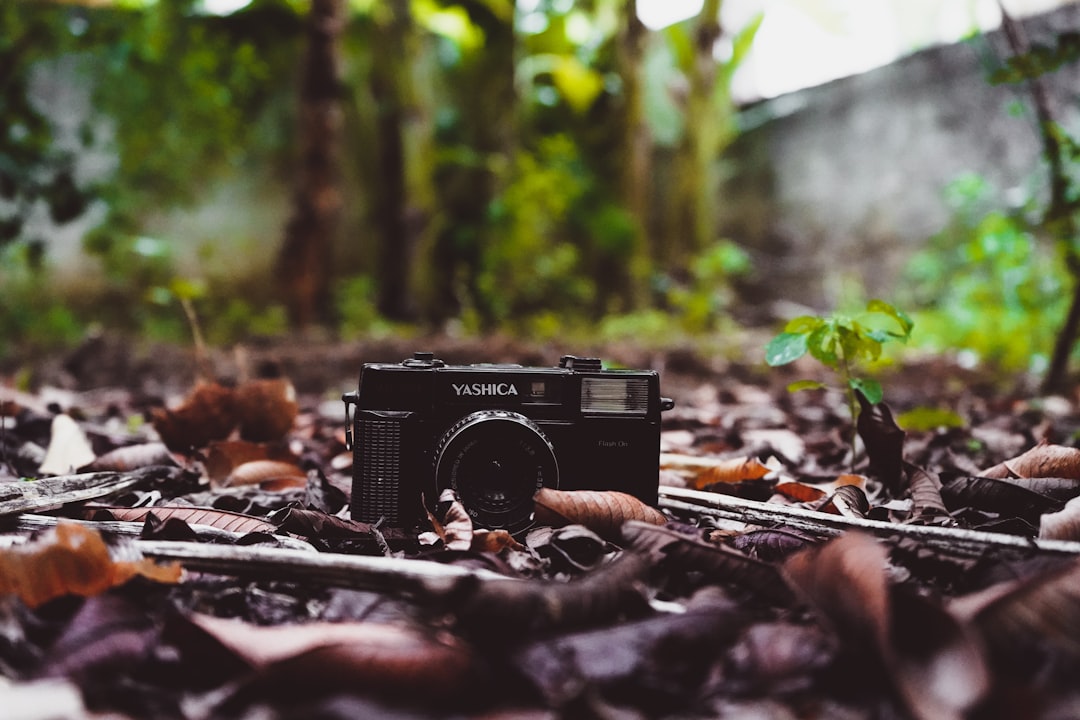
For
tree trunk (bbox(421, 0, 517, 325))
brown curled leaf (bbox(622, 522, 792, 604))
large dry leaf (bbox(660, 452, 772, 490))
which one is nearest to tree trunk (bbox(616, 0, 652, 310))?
tree trunk (bbox(421, 0, 517, 325))

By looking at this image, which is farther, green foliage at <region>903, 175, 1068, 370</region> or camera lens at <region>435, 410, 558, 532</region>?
green foliage at <region>903, 175, 1068, 370</region>

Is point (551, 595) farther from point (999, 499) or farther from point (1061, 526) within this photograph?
point (999, 499)

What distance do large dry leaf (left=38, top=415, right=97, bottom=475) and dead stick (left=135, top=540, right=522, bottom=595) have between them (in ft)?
2.44

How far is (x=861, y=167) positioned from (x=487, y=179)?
2.85 metres

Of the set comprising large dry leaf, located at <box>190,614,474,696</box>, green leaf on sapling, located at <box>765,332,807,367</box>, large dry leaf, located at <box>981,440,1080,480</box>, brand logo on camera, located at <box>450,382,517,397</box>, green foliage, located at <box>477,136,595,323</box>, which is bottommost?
large dry leaf, located at <box>190,614,474,696</box>

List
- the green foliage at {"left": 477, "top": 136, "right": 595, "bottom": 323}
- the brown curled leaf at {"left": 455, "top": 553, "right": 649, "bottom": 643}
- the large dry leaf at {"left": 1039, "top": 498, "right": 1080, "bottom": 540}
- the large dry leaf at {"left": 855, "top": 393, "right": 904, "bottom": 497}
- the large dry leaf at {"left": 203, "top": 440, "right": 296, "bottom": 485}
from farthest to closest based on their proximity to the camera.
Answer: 1. the green foliage at {"left": 477, "top": 136, "right": 595, "bottom": 323}
2. the large dry leaf at {"left": 203, "top": 440, "right": 296, "bottom": 485}
3. the large dry leaf at {"left": 855, "top": 393, "right": 904, "bottom": 497}
4. the large dry leaf at {"left": 1039, "top": 498, "right": 1080, "bottom": 540}
5. the brown curled leaf at {"left": 455, "top": 553, "right": 649, "bottom": 643}

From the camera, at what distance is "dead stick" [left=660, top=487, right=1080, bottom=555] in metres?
1.04

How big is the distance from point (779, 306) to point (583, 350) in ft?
9.01

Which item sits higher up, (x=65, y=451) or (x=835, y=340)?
(x=835, y=340)

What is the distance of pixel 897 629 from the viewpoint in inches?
31.4

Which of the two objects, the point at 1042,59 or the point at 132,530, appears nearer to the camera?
the point at 132,530

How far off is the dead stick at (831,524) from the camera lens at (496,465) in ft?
0.84

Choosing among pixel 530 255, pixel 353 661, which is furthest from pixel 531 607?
pixel 530 255

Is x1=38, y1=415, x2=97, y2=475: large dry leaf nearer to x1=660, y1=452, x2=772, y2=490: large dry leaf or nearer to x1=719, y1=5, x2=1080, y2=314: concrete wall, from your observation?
x1=660, y1=452, x2=772, y2=490: large dry leaf
